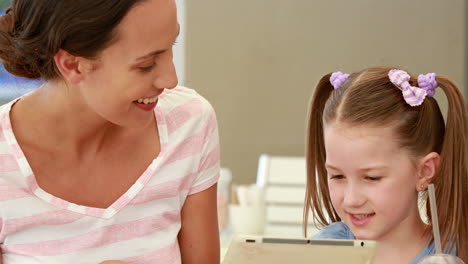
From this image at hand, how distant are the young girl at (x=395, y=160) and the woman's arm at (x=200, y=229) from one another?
0.23 meters

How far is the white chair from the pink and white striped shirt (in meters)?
1.58

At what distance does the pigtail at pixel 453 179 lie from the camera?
1.56 metres

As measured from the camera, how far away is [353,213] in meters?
1.50

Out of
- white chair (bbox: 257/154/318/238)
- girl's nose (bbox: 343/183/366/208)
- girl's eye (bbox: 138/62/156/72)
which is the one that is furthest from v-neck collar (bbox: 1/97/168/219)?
white chair (bbox: 257/154/318/238)

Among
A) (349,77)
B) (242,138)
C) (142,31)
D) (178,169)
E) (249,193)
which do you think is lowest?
(242,138)

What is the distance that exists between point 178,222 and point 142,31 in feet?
1.36

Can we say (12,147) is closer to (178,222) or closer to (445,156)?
(178,222)

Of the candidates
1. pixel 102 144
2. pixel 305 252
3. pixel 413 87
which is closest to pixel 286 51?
pixel 413 87

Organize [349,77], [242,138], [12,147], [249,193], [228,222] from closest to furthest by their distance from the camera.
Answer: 1. [12,147]
2. [349,77]
3. [249,193]
4. [228,222]
5. [242,138]

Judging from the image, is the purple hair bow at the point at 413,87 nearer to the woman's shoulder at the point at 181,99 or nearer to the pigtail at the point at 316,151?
the pigtail at the point at 316,151

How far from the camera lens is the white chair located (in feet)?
10.4

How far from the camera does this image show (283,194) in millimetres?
3176

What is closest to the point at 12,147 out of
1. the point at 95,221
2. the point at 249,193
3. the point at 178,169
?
the point at 95,221

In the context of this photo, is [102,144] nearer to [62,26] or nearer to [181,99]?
[181,99]
